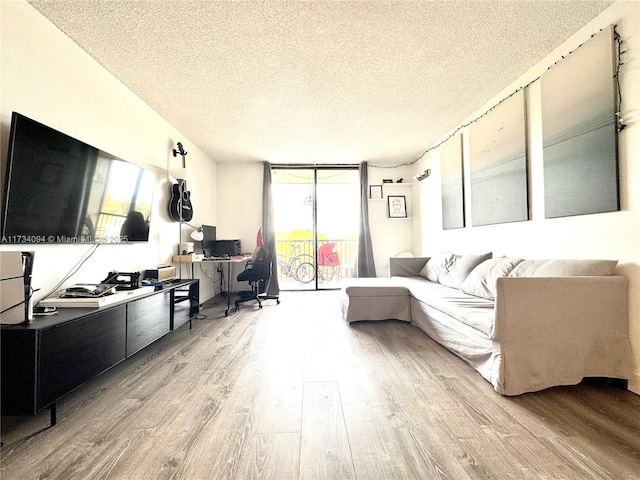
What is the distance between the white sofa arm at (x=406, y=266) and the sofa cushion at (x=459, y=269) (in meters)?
0.66

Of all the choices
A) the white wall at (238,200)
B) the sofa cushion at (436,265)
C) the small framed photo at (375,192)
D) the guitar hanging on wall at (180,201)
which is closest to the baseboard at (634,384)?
the sofa cushion at (436,265)

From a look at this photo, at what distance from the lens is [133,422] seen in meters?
1.50

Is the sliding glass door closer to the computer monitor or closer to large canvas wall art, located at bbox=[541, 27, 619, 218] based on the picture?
the computer monitor

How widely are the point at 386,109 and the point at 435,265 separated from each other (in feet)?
6.83

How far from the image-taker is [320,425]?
146 cm

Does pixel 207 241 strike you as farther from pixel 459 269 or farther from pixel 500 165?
pixel 500 165

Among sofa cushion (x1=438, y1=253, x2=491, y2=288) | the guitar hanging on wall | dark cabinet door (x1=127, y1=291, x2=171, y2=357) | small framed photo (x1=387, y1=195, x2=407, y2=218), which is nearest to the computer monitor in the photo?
the guitar hanging on wall

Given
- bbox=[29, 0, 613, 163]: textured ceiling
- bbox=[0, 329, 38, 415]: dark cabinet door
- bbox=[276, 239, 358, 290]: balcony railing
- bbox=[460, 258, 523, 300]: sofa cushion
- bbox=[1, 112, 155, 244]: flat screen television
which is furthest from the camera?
bbox=[276, 239, 358, 290]: balcony railing

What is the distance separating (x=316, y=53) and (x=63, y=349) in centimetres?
260

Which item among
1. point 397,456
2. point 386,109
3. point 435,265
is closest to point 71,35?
point 386,109

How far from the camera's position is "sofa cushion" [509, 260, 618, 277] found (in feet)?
6.07

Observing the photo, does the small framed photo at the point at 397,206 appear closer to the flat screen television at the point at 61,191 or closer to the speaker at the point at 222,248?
the speaker at the point at 222,248

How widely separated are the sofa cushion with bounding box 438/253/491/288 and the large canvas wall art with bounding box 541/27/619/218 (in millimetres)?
889

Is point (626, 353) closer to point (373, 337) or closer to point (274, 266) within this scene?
point (373, 337)
